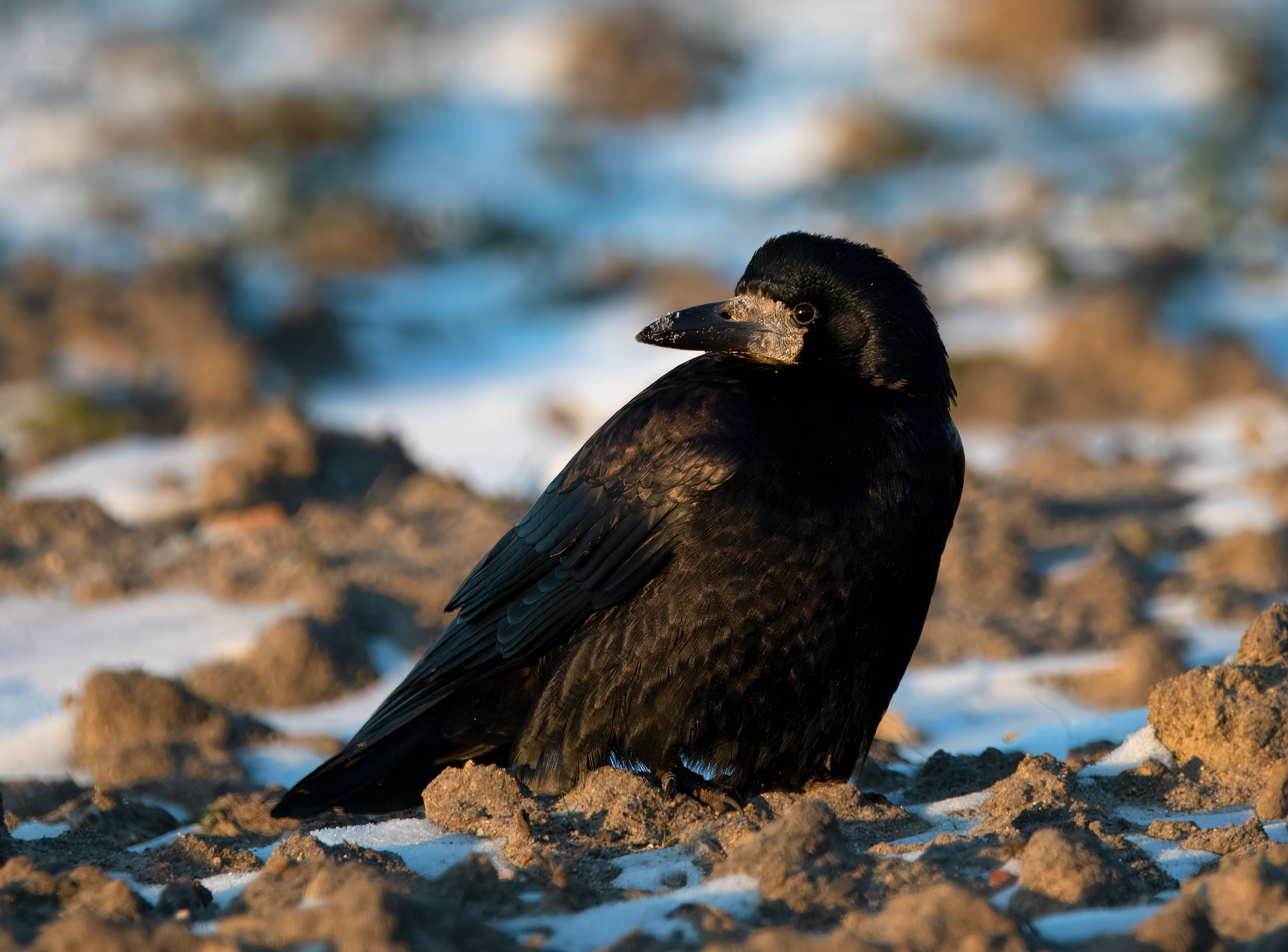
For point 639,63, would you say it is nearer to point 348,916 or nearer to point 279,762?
point 279,762

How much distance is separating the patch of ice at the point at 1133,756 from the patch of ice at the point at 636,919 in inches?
54.6

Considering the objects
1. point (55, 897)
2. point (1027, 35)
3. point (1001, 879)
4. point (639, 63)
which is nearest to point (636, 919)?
point (1001, 879)

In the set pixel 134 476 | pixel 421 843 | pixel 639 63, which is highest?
pixel 639 63

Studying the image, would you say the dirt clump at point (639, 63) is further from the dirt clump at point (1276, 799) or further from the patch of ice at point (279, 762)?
the dirt clump at point (1276, 799)

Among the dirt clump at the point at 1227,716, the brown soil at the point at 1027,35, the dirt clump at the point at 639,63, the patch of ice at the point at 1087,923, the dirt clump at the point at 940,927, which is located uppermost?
the brown soil at the point at 1027,35

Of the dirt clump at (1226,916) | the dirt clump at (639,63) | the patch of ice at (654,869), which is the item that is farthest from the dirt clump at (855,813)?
the dirt clump at (639,63)

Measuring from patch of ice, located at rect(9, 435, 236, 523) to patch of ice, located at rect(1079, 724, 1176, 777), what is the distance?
5031 millimetres

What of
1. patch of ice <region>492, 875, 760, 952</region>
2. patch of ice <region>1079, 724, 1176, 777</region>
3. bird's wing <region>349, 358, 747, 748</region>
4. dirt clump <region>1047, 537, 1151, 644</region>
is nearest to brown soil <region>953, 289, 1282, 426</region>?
dirt clump <region>1047, 537, 1151, 644</region>

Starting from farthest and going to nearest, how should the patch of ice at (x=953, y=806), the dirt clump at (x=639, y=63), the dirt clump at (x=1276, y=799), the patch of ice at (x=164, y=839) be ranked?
the dirt clump at (x=639, y=63) < the patch of ice at (x=164, y=839) < the patch of ice at (x=953, y=806) < the dirt clump at (x=1276, y=799)

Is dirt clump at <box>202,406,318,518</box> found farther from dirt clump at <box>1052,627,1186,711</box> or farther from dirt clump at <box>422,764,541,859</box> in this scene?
dirt clump at <box>1052,627,1186,711</box>

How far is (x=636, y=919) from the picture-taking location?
2527 millimetres

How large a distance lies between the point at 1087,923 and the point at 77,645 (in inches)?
182

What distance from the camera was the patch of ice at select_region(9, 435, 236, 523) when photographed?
7.21 m

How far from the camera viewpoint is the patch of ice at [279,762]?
4.58 meters
